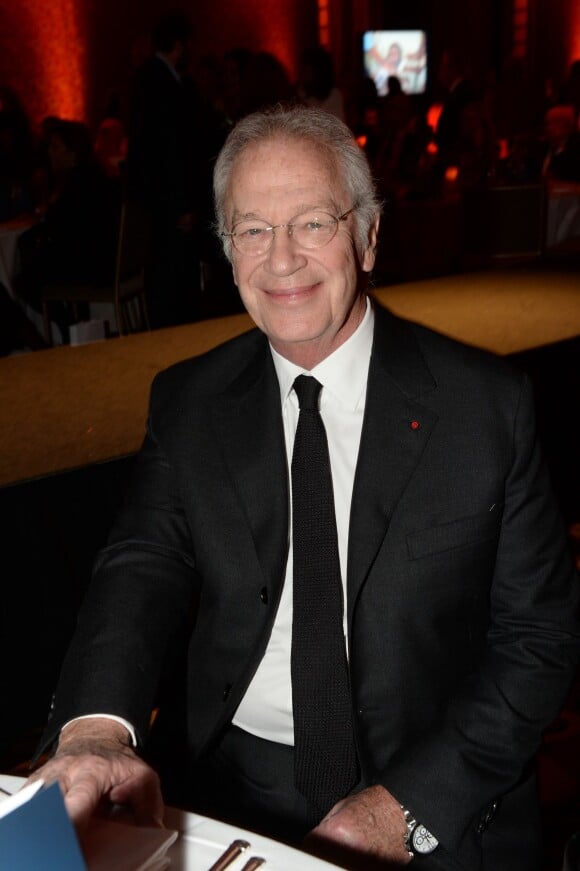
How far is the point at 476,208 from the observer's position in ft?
26.4

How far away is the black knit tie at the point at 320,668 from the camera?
1.33 metres

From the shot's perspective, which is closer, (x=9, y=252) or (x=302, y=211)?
(x=302, y=211)

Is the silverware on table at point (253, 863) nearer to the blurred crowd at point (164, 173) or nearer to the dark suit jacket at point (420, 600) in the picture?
the dark suit jacket at point (420, 600)

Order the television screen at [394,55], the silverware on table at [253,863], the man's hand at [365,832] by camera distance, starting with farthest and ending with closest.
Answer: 1. the television screen at [394,55]
2. the man's hand at [365,832]
3. the silverware on table at [253,863]

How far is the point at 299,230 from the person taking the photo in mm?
1373

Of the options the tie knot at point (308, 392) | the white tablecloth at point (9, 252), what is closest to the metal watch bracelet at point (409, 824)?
the tie knot at point (308, 392)

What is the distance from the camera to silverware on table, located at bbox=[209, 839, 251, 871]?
86 centimetres

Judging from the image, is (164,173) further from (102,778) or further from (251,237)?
(102,778)

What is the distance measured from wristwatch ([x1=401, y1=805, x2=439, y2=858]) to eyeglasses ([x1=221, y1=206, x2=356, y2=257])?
75 centimetres

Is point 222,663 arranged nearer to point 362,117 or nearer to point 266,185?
point 266,185

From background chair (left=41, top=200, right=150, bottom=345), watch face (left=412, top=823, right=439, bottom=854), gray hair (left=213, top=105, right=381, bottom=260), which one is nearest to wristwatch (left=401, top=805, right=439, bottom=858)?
watch face (left=412, top=823, right=439, bottom=854)

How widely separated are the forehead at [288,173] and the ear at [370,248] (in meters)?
0.12

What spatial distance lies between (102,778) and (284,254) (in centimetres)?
71

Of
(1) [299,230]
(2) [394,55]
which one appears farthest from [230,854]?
(2) [394,55]
